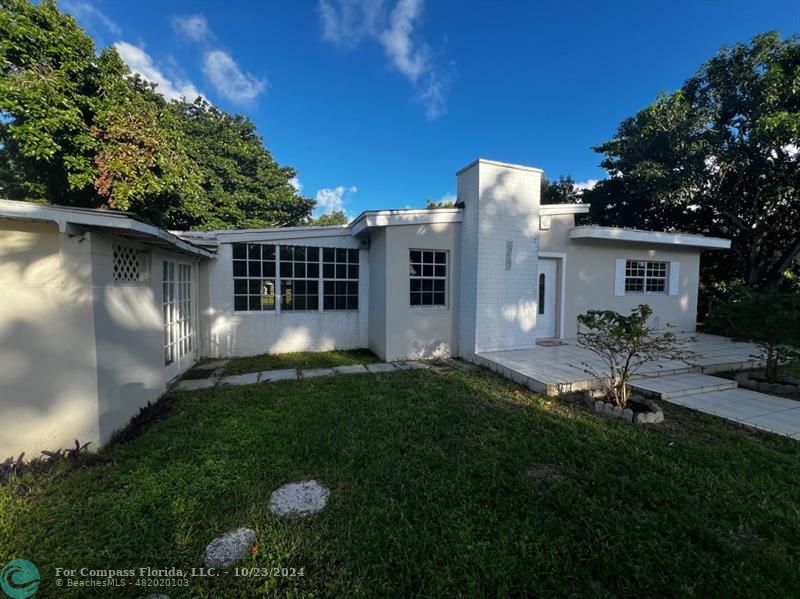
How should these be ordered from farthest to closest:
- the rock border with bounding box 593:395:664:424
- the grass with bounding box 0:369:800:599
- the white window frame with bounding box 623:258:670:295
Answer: the white window frame with bounding box 623:258:670:295
the rock border with bounding box 593:395:664:424
the grass with bounding box 0:369:800:599

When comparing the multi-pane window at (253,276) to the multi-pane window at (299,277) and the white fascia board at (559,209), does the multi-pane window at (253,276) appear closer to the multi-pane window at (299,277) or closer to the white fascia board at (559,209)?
the multi-pane window at (299,277)

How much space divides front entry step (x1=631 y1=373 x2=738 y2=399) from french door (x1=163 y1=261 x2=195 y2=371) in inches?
318

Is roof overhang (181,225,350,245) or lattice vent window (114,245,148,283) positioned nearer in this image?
lattice vent window (114,245,148,283)

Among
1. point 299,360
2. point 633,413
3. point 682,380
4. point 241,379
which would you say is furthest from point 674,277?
point 241,379

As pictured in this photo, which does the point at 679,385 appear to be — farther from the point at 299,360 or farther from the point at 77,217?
the point at 77,217

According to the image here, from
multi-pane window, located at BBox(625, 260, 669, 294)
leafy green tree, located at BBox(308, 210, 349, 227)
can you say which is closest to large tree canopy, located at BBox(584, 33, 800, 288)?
multi-pane window, located at BBox(625, 260, 669, 294)

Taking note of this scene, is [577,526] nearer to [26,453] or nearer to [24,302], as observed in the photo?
[26,453]

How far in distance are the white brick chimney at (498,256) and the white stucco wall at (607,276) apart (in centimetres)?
155

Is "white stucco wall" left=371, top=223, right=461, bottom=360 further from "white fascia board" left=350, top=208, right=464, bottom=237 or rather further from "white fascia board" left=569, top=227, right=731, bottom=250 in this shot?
"white fascia board" left=569, top=227, right=731, bottom=250

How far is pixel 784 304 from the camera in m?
5.30

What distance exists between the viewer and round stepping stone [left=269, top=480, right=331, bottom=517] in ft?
8.32

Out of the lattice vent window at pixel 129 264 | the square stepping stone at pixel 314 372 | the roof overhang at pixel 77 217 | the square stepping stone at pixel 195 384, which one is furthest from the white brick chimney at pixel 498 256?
the lattice vent window at pixel 129 264

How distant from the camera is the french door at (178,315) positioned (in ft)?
18.4

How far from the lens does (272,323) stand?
792cm
